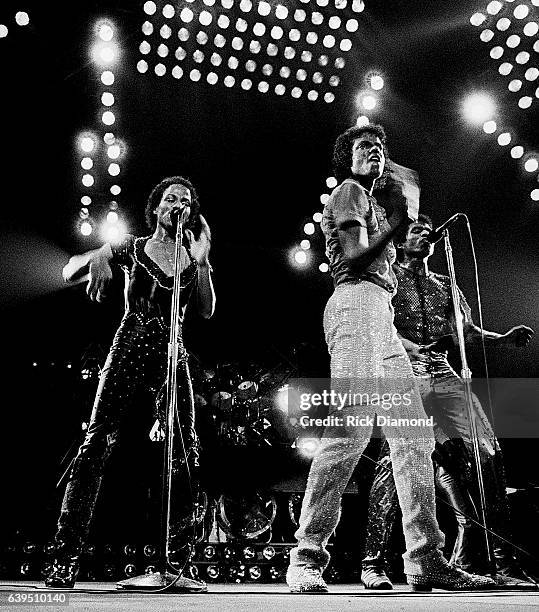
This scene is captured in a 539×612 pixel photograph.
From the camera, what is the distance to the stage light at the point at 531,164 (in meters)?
3.99

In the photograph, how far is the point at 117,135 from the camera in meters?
3.96

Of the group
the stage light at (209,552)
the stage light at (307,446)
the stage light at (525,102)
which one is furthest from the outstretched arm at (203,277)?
the stage light at (525,102)

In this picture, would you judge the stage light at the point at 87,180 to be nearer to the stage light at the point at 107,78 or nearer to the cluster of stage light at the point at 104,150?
the cluster of stage light at the point at 104,150

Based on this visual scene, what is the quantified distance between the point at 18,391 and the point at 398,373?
9.51ft

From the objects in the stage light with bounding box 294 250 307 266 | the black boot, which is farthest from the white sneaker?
the stage light with bounding box 294 250 307 266

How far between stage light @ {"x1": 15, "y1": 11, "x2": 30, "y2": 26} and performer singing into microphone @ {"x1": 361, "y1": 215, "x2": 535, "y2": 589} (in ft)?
8.34

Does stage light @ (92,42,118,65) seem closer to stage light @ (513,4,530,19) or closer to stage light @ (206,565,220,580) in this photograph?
stage light @ (513,4,530,19)

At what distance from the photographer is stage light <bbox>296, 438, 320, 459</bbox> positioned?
4586 mm

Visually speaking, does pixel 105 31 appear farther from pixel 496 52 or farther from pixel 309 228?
pixel 496 52

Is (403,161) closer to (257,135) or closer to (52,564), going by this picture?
(257,135)

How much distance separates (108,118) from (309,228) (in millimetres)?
1565

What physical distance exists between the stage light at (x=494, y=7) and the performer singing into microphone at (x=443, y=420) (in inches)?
49.7

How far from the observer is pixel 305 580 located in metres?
2.05

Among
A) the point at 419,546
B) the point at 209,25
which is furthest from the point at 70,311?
the point at 419,546
